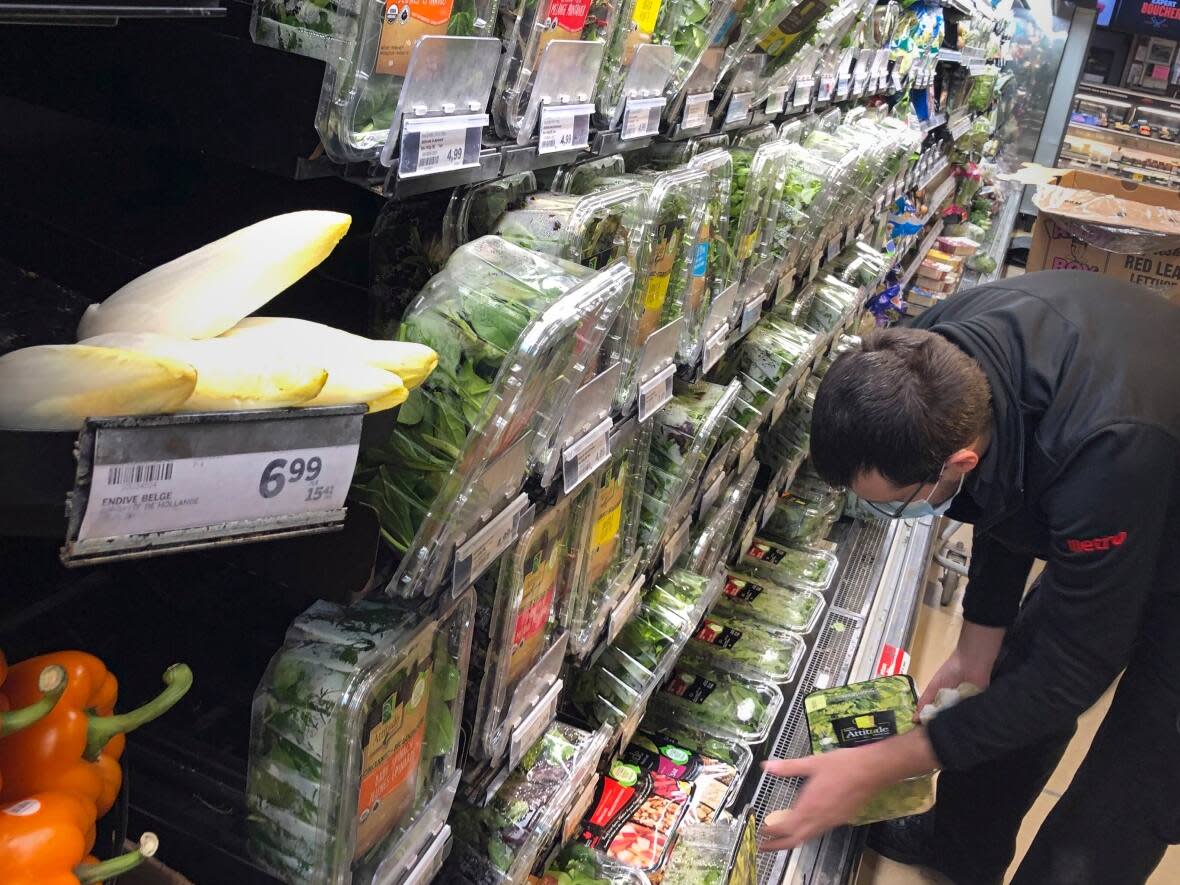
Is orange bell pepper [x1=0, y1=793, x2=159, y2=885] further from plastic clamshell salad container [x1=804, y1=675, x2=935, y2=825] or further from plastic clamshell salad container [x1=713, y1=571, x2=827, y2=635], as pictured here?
plastic clamshell salad container [x1=713, y1=571, x2=827, y2=635]

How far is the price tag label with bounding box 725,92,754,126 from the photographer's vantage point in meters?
2.30

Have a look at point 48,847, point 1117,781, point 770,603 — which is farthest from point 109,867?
point 770,603

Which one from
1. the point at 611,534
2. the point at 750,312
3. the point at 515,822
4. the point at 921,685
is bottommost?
the point at 921,685

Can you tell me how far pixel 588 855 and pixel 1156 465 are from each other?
129cm

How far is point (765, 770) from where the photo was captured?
8.11ft

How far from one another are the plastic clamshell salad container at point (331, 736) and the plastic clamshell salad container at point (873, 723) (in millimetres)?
1397

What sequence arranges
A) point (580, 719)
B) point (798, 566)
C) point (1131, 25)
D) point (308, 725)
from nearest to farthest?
1. point (308, 725)
2. point (580, 719)
3. point (798, 566)
4. point (1131, 25)

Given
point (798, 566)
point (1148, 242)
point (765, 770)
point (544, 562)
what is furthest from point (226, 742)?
point (1148, 242)

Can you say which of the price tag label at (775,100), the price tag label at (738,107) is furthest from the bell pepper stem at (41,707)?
the price tag label at (775,100)

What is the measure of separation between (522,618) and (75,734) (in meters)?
0.85

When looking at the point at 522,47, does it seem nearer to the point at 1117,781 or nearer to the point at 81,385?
the point at 81,385

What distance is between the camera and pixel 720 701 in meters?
2.69

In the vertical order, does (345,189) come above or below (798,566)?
above

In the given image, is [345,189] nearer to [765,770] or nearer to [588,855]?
[588,855]
